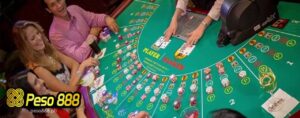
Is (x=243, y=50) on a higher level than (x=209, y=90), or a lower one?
higher

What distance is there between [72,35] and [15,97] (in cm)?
63

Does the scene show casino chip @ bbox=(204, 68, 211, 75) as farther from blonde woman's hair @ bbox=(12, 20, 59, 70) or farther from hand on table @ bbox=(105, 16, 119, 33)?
blonde woman's hair @ bbox=(12, 20, 59, 70)

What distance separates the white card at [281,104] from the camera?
1558 millimetres

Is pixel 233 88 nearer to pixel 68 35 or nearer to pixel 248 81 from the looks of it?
pixel 248 81

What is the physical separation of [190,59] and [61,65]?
3.33 ft

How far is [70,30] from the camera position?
260cm

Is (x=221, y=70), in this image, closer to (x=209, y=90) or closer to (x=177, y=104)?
(x=209, y=90)

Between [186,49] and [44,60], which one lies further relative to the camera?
[44,60]

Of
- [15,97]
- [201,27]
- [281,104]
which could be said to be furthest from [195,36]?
[15,97]

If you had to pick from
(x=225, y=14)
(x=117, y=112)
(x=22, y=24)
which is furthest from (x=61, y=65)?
(x=225, y=14)

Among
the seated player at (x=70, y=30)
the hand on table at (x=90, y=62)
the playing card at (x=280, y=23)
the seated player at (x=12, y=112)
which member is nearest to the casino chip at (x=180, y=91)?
the playing card at (x=280, y=23)

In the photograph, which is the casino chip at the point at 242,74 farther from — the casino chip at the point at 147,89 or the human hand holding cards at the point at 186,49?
the casino chip at the point at 147,89

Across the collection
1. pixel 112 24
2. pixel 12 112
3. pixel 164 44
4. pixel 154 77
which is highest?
pixel 112 24

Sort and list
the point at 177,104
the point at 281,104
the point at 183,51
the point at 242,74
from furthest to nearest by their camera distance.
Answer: the point at 183,51, the point at 177,104, the point at 242,74, the point at 281,104
